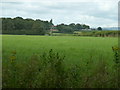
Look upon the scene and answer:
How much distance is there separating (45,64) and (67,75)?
0.63 m

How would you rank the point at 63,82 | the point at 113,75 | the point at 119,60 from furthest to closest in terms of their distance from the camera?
the point at 119,60 < the point at 113,75 < the point at 63,82

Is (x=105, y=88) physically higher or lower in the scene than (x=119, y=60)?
lower

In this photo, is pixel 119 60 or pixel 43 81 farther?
pixel 119 60

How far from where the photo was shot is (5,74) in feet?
17.2

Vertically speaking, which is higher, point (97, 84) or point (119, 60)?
point (119, 60)

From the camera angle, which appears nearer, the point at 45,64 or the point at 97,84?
the point at 97,84

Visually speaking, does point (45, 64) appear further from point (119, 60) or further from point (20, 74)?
point (119, 60)

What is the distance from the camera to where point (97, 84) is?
5000 mm

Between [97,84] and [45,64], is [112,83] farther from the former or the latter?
[45,64]

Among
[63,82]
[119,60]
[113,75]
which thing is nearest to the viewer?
[63,82]

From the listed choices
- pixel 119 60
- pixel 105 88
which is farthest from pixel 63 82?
pixel 119 60

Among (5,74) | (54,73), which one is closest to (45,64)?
(54,73)

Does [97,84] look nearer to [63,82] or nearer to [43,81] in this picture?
[63,82]

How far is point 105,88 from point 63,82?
2.99ft
